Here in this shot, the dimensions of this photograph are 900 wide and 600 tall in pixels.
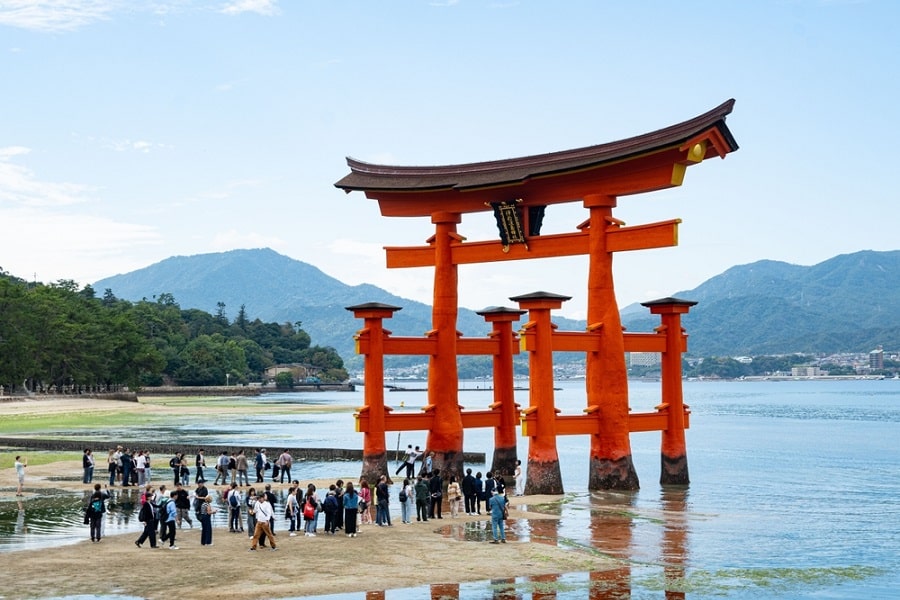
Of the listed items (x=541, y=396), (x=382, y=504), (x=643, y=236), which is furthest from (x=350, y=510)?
(x=643, y=236)

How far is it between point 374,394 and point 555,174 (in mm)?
10519

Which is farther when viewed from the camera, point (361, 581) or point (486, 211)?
point (486, 211)

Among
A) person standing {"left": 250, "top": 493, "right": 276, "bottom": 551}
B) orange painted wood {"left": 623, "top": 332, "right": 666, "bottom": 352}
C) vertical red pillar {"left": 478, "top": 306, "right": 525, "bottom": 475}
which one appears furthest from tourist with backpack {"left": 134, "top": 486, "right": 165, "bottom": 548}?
vertical red pillar {"left": 478, "top": 306, "right": 525, "bottom": 475}

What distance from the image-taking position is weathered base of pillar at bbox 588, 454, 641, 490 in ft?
123

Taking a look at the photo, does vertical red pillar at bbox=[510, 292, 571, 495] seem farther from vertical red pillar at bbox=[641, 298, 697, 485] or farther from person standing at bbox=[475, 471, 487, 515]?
vertical red pillar at bbox=[641, 298, 697, 485]

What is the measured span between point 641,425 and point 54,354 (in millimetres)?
89194

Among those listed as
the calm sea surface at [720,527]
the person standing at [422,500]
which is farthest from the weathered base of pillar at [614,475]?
the person standing at [422,500]

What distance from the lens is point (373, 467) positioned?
38.9 metres

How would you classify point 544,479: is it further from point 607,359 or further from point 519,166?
point 519,166

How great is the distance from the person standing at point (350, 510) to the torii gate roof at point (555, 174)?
50.9 feet

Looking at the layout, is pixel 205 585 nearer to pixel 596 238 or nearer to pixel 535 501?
pixel 535 501

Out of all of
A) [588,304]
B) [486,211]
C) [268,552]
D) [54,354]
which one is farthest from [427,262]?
[54,354]

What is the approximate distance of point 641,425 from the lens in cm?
3875

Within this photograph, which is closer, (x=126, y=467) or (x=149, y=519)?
(x=149, y=519)
